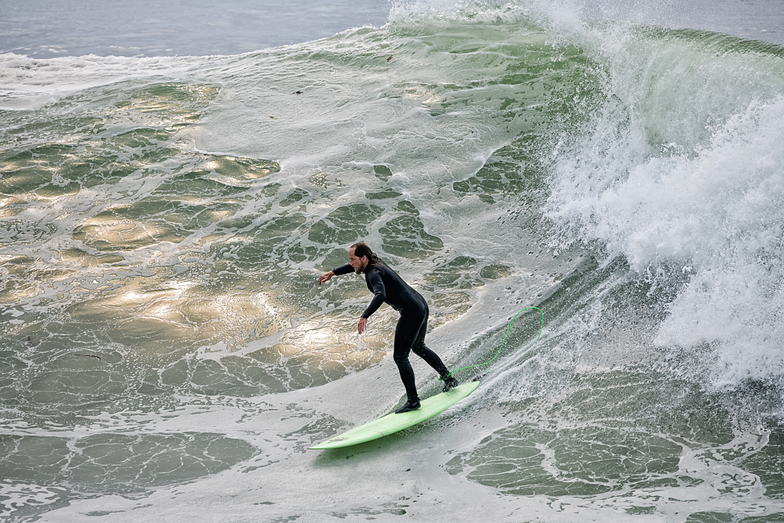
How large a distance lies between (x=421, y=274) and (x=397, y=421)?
309cm

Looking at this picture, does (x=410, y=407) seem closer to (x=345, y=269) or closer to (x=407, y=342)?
(x=407, y=342)

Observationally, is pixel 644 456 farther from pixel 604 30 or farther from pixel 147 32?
pixel 147 32

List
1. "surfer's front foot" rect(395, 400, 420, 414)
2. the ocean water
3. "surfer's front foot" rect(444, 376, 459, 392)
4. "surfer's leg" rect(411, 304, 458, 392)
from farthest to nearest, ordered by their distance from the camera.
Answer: "surfer's front foot" rect(444, 376, 459, 392)
"surfer's leg" rect(411, 304, 458, 392)
"surfer's front foot" rect(395, 400, 420, 414)
the ocean water

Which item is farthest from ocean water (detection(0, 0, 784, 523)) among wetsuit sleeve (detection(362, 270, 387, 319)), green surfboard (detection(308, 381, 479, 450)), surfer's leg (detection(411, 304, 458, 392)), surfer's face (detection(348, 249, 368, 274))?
surfer's face (detection(348, 249, 368, 274))

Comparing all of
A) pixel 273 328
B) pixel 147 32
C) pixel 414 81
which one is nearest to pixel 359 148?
pixel 414 81

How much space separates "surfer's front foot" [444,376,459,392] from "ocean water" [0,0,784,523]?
0.71ft

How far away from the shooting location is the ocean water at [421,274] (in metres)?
4.94

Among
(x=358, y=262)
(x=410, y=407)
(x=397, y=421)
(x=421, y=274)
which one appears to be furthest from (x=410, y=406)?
(x=421, y=274)

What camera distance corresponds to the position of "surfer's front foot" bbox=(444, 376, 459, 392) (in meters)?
6.01

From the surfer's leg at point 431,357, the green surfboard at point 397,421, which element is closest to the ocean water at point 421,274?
the green surfboard at point 397,421

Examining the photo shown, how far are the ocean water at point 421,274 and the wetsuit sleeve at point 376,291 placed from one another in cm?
114

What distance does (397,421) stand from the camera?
5.58 meters

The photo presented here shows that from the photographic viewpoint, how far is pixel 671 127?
969 centimetres

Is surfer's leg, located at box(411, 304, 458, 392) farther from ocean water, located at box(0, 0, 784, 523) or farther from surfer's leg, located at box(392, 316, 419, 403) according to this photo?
ocean water, located at box(0, 0, 784, 523)
